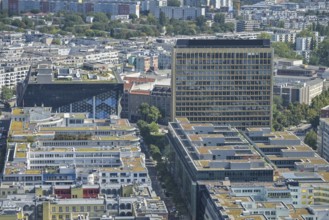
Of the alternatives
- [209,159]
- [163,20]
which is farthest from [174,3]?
[209,159]

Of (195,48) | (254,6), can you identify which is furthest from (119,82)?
(254,6)

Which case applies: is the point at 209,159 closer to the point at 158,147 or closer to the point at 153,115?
the point at 158,147

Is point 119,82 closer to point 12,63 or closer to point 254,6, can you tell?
point 12,63

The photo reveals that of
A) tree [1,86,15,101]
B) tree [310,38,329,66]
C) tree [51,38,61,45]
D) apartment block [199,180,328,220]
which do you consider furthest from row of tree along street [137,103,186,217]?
tree [51,38,61,45]

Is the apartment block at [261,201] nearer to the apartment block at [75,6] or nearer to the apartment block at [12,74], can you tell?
the apartment block at [12,74]

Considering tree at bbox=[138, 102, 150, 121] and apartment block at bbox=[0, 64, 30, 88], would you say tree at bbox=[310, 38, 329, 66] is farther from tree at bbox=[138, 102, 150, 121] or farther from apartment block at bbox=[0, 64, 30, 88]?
tree at bbox=[138, 102, 150, 121]

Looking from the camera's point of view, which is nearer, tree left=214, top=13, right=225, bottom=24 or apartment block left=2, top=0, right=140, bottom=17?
tree left=214, top=13, right=225, bottom=24

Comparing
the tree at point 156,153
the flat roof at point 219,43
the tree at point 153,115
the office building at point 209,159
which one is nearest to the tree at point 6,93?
the tree at point 153,115
